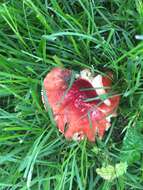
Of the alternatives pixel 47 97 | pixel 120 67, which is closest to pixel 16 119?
pixel 47 97

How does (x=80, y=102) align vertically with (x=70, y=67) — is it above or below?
below

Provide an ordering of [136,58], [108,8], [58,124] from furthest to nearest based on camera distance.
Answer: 1. [108,8]
2. [58,124]
3. [136,58]

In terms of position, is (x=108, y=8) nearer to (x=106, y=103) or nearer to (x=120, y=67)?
(x=120, y=67)

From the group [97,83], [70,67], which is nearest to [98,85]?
[97,83]

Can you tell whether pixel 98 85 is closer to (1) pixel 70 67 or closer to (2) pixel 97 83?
(2) pixel 97 83
